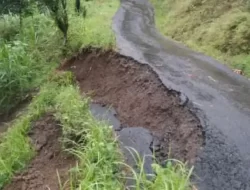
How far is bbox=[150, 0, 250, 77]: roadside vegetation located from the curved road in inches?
19.8

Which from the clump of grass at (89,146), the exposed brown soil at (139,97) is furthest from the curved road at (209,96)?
the clump of grass at (89,146)

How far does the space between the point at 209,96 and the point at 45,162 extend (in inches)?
103

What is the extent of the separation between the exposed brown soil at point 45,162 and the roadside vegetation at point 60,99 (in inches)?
4.3

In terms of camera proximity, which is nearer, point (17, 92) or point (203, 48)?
point (17, 92)

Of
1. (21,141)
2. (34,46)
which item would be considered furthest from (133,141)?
(34,46)

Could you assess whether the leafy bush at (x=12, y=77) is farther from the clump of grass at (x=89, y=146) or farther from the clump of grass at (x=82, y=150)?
the clump of grass at (x=89, y=146)

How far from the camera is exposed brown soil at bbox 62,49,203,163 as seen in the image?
15.8 feet

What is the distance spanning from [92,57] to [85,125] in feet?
9.89

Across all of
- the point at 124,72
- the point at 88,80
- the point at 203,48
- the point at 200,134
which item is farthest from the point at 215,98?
the point at 203,48

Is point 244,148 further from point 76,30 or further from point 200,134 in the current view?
point 76,30

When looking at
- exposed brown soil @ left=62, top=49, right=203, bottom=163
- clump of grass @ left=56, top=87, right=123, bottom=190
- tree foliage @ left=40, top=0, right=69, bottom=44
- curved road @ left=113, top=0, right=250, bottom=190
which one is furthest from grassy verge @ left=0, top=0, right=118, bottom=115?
clump of grass @ left=56, top=87, right=123, bottom=190

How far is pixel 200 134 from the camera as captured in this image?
15.6 ft

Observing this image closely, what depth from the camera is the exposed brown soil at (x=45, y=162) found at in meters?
4.35

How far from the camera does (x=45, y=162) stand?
4758 mm
